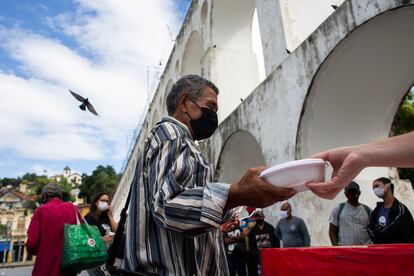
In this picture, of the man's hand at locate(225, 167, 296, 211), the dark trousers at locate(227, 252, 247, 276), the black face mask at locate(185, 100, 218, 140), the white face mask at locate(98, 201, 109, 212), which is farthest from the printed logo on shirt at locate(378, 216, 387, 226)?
the dark trousers at locate(227, 252, 247, 276)

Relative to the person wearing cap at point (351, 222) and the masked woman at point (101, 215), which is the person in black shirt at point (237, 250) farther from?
the masked woman at point (101, 215)

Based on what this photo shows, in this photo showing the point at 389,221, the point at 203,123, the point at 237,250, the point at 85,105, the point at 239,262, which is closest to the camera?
the point at 203,123

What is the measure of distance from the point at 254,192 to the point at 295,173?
0.56ft

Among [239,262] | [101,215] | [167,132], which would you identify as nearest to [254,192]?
[167,132]

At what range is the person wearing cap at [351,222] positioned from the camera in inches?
166

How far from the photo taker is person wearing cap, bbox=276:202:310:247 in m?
4.96

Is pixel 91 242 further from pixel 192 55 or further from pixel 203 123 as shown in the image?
pixel 192 55

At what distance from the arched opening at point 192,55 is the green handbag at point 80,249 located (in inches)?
415

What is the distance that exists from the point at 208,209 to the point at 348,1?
443 cm

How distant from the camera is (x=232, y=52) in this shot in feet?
34.8

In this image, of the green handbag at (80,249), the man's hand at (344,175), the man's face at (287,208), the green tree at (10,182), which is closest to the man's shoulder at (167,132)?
the man's hand at (344,175)

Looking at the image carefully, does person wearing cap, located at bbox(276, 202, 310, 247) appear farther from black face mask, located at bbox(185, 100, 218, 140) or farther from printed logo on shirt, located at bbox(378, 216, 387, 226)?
black face mask, located at bbox(185, 100, 218, 140)

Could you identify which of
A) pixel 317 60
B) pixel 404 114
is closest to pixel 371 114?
pixel 317 60

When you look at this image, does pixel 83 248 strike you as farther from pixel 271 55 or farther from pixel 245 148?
pixel 245 148
